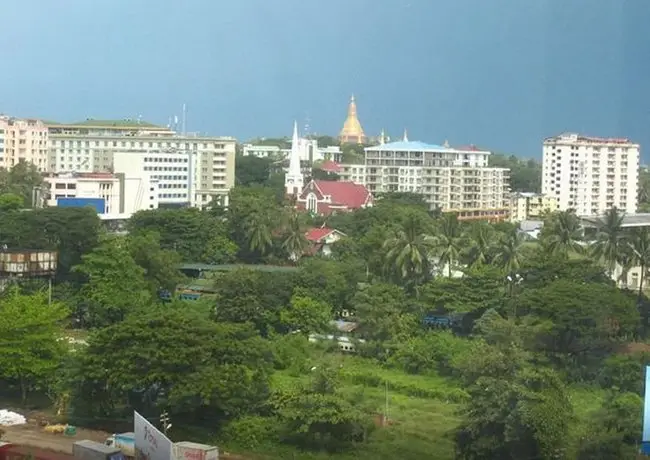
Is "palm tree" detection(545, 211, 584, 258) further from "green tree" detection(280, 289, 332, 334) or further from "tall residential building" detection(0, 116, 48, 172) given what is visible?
"tall residential building" detection(0, 116, 48, 172)

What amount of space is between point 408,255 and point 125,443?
10.2 ft

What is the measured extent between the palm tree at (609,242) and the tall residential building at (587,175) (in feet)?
5.12

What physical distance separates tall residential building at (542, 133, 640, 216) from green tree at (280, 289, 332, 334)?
3.11 metres

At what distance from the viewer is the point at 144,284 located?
20.4 ft

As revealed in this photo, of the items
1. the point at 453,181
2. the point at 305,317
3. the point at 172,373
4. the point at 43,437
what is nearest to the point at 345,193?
the point at 453,181

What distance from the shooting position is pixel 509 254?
641 cm

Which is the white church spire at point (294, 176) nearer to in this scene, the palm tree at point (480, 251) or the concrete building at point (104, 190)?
the concrete building at point (104, 190)

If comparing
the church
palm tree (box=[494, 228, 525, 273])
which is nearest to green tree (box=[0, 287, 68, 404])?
palm tree (box=[494, 228, 525, 273])

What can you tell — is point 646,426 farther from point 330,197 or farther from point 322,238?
point 330,197

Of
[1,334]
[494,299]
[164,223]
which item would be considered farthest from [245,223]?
[1,334]

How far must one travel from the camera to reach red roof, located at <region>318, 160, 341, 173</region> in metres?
14.4

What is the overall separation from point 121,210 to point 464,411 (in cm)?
728

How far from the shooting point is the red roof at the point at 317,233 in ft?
30.6

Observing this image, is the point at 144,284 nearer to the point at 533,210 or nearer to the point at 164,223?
the point at 164,223
